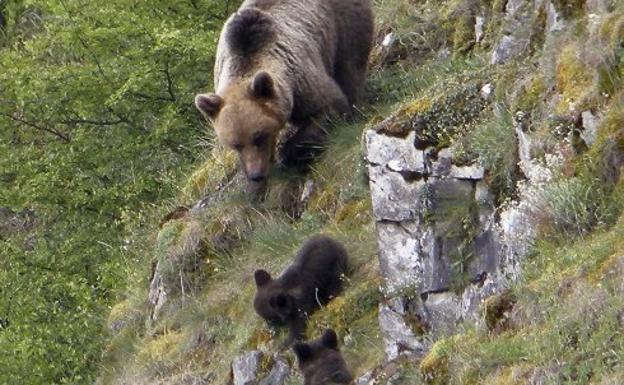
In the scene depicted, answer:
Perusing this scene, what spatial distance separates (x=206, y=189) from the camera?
13.8m

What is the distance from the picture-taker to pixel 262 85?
483 inches

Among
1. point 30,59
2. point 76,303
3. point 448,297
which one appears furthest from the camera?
point 30,59

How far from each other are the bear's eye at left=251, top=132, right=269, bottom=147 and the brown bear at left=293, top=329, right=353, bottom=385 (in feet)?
10.3

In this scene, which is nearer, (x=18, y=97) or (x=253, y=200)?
(x=253, y=200)

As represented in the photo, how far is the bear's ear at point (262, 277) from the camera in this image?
35.9ft

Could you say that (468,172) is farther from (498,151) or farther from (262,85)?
(262,85)

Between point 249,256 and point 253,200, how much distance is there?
23.6 inches

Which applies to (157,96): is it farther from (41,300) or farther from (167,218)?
(167,218)

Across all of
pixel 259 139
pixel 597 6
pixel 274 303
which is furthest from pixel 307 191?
pixel 597 6

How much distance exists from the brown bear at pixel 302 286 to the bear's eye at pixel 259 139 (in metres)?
1.64

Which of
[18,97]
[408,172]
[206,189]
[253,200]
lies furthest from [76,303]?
[408,172]

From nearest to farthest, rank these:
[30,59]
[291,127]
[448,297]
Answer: [448,297] < [291,127] < [30,59]

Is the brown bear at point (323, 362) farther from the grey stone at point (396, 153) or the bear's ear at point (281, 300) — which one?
the grey stone at point (396, 153)

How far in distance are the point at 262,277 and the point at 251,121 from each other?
185 centimetres
